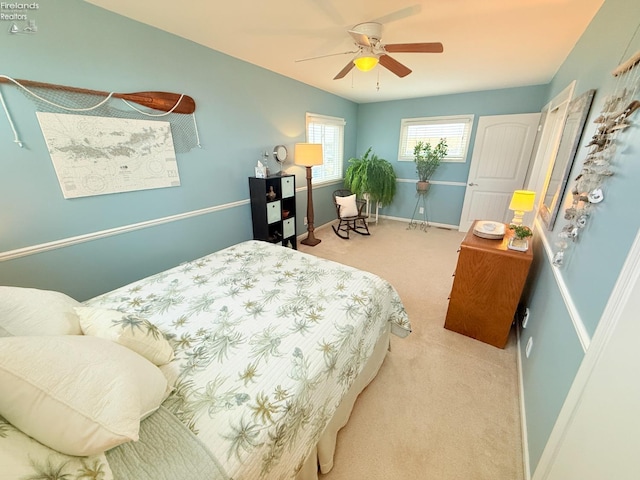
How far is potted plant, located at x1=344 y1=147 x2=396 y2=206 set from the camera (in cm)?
435

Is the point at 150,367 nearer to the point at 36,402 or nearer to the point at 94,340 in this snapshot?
the point at 94,340

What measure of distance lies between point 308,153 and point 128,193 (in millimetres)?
2037

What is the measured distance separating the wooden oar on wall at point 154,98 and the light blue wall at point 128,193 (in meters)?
0.05

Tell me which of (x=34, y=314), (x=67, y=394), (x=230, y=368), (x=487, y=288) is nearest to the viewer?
(x=67, y=394)

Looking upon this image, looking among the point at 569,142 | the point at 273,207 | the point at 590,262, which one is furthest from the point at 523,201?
the point at 273,207

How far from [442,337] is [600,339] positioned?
133cm

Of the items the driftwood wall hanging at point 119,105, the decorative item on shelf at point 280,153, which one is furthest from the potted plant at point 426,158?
the driftwood wall hanging at point 119,105

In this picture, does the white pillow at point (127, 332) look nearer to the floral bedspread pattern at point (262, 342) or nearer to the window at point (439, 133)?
the floral bedspread pattern at point (262, 342)

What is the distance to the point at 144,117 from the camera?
80.8 inches

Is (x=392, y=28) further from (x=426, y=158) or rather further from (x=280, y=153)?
(x=426, y=158)

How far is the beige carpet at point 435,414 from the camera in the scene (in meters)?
1.18

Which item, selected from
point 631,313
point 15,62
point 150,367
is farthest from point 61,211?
point 631,313

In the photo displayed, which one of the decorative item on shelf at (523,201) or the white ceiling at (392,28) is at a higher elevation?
the white ceiling at (392,28)

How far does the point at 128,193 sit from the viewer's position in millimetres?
2061
